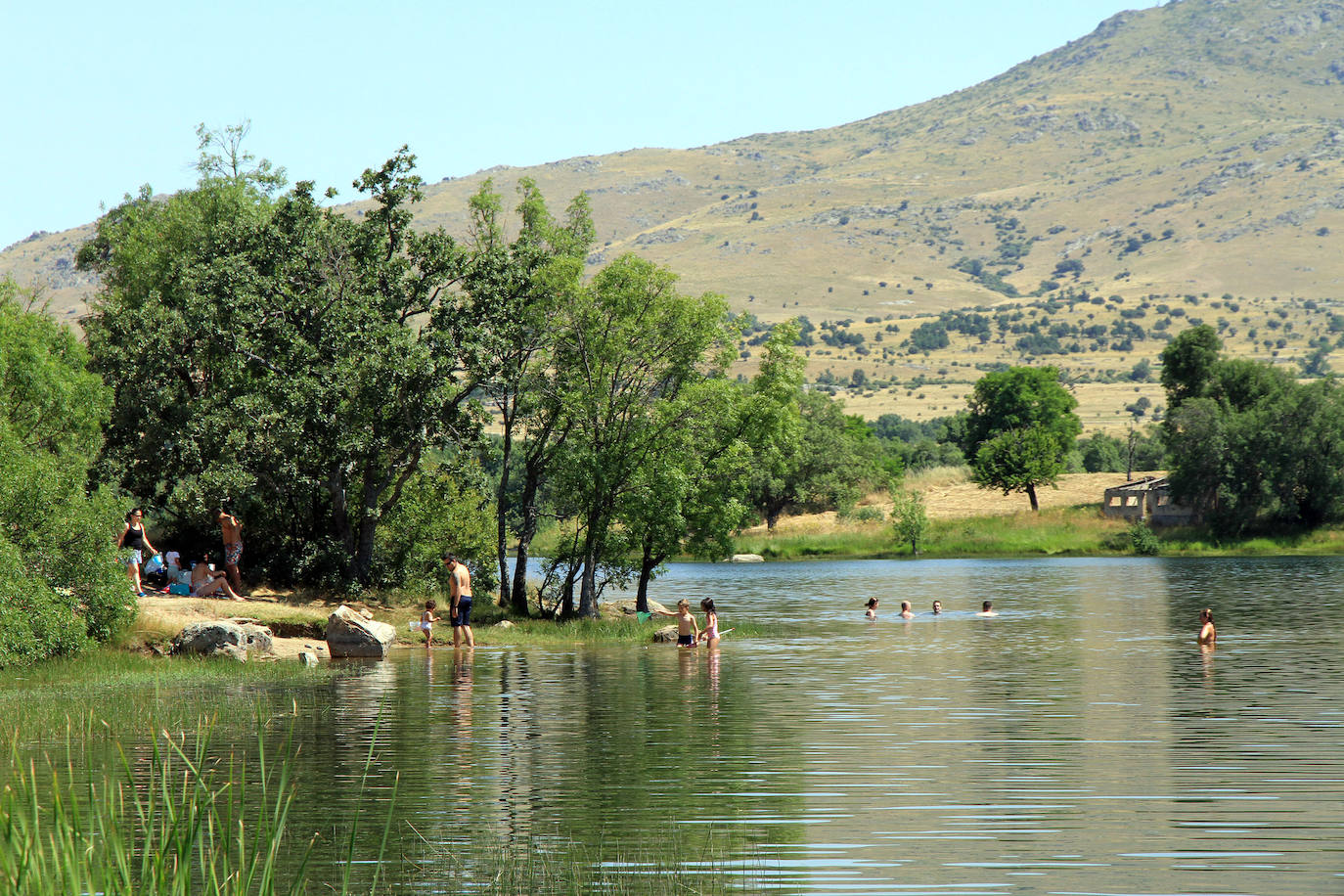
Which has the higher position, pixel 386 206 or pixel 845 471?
pixel 386 206

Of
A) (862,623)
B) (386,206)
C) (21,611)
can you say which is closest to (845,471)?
(862,623)

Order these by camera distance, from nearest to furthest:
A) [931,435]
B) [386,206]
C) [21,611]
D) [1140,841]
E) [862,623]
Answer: [1140,841], [21,611], [386,206], [862,623], [931,435]

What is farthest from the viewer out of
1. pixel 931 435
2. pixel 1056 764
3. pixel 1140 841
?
pixel 931 435

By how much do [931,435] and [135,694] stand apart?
182m

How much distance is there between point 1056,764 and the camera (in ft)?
59.9

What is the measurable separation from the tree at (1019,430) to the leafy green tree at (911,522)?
43.3ft

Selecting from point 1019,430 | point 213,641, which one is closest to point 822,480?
point 1019,430

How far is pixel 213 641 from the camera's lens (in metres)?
30.8

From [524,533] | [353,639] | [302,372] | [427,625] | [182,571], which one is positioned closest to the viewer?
[353,639]

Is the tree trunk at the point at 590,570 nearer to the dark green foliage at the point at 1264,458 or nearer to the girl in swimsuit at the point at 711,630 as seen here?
the girl in swimsuit at the point at 711,630

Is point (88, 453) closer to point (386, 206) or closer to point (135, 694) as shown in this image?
point (386, 206)

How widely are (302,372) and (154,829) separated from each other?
27.3 meters

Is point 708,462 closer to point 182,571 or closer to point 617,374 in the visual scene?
point 617,374

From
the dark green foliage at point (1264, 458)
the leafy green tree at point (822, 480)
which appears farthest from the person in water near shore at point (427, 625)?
the leafy green tree at point (822, 480)
